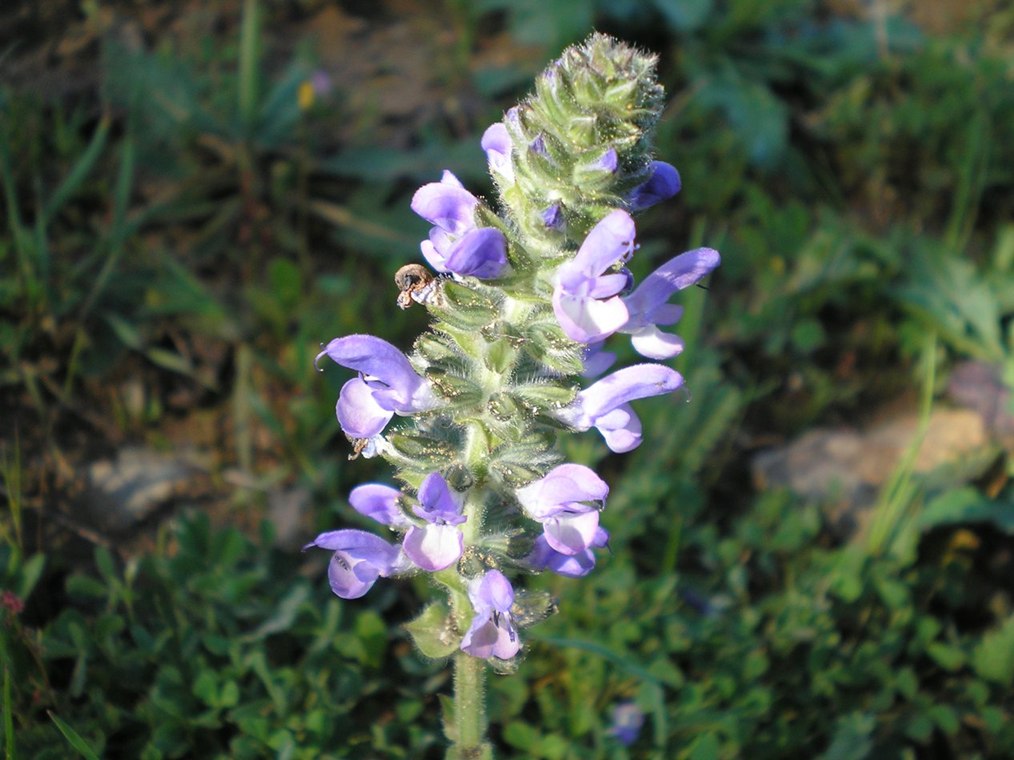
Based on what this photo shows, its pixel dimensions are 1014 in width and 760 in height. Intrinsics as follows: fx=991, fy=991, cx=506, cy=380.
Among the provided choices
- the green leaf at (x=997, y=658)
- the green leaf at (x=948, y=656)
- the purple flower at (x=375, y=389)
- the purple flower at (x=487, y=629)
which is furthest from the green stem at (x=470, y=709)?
the green leaf at (x=997, y=658)

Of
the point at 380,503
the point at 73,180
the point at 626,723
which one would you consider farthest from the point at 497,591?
the point at 73,180

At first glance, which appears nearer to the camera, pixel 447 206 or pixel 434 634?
pixel 447 206

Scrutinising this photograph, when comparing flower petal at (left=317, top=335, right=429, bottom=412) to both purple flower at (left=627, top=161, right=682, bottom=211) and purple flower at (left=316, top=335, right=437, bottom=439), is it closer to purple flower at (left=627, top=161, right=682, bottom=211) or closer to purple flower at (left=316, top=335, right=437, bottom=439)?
purple flower at (left=316, top=335, right=437, bottom=439)

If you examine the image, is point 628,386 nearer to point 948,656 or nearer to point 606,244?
point 606,244

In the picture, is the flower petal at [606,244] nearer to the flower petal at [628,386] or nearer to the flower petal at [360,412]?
the flower petal at [628,386]

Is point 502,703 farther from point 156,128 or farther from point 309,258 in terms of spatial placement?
point 156,128
